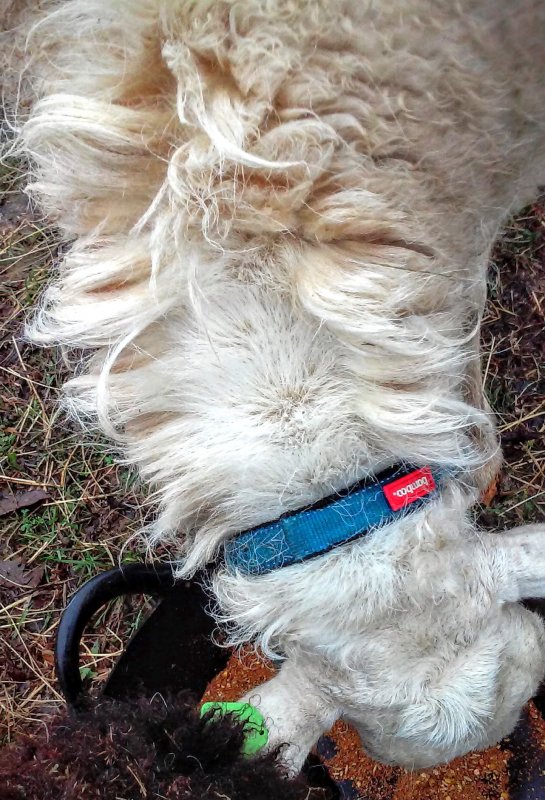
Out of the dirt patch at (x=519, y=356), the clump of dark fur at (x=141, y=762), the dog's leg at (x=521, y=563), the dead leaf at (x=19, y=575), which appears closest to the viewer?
the clump of dark fur at (x=141, y=762)

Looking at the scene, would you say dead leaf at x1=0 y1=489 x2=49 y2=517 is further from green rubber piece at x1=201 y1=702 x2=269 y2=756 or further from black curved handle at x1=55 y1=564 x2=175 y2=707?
green rubber piece at x1=201 y1=702 x2=269 y2=756

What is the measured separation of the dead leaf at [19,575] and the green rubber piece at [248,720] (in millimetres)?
1437

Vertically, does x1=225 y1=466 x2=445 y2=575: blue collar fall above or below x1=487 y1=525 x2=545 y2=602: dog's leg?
above

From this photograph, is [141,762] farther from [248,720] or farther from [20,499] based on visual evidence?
[20,499]

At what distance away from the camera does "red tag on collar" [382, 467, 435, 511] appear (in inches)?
52.4

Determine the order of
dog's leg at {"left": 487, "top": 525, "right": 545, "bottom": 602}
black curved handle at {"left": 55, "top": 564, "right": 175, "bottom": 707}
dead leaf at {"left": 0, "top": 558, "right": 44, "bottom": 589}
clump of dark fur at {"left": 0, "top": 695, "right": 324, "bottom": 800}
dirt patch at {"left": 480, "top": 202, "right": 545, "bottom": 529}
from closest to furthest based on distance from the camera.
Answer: clump of dark fur at {"left": 0, "top": 695, "right": 324, "bottom": 800}, dog's leg at {"left": 487, "top": 525, "right": 545, "bottom": 602}, black curved handle at {"left": 55, "top": 564, "right": 175, "bottom": 707}, dirt patch at {"left": 480, "top": 202, "right": 545, "bottom": 529}, dead leaf at {"left": 0, "top": 558, "right": 44, "bottom": 589}

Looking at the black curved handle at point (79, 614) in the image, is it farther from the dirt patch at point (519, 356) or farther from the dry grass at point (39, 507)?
the dirt patch at point (519, 356)

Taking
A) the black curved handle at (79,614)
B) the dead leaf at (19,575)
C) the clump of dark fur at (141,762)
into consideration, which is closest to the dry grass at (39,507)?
the dead leaf at (19,575)

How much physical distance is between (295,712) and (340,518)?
1.39ft

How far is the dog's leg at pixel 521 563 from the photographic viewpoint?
1.42m

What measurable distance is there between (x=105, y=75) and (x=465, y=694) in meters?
1.24

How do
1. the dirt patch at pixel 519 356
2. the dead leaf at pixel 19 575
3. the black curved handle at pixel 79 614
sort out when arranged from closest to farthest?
the black curved handle at pixel 79 614
the dirt patch at pixel 519 356
the dead leaf at pixel 19 575

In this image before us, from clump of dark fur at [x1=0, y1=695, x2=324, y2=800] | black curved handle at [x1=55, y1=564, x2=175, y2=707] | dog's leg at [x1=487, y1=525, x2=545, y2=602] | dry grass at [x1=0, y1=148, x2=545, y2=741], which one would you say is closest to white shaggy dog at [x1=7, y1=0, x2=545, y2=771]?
dog's leg at [x1=487, y1=525, x2=545, y2=602]

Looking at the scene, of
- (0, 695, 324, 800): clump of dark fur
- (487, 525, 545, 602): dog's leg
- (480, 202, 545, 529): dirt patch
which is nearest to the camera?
(0, 695, 324, 800): clump of dark fur
